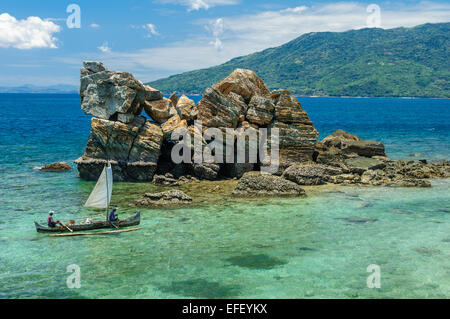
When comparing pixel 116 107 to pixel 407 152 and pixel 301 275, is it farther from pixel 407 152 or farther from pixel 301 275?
pixel 407 152

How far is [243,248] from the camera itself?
78.9ft

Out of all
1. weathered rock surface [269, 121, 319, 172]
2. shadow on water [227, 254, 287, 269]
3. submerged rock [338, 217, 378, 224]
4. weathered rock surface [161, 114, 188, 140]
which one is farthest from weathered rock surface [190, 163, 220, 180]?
shadow on water [227, 254, 287, 269]

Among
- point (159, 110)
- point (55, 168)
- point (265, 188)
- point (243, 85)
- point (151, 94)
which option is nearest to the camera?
point (265, 188)

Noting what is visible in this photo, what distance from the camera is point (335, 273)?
20.6 m

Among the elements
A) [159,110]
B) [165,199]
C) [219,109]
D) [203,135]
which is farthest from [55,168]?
[165,199]

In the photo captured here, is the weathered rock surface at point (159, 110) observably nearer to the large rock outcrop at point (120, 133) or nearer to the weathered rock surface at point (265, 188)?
the large rock outcrop at point (120, 133)

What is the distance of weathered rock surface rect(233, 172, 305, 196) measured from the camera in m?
36.2

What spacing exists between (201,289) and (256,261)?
4342 millimetres

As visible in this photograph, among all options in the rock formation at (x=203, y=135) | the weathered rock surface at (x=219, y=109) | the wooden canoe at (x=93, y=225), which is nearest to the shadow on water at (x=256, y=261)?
the wooden canoe at (x=93, y=225)

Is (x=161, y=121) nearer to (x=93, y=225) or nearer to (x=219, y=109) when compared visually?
(x=219, y=109)

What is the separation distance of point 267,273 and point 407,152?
166 ft

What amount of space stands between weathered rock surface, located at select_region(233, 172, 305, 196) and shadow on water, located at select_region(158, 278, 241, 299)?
1701cm

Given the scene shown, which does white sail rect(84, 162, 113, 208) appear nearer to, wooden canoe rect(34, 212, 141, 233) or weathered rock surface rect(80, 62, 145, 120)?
wooden canoe rect(34, 212, 141, 233)
